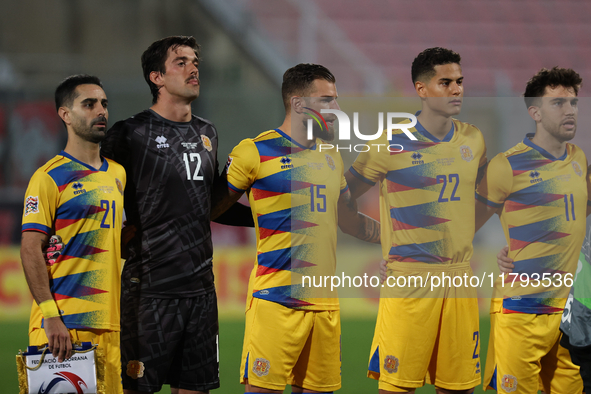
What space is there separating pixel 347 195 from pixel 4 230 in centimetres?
557

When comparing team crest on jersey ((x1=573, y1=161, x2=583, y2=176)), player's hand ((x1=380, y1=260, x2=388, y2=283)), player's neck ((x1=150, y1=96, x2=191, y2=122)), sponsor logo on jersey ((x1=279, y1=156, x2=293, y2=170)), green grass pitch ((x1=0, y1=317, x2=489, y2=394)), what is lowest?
green grass pitch ((x1=0, y1=317, x2=489, y2=394))

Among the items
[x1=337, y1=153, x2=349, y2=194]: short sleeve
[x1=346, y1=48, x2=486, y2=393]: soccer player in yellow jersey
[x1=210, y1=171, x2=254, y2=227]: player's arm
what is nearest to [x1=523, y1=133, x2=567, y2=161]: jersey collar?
[x1=346, y1=48, x2=486, y2=393]: soccer player in yellow jersey

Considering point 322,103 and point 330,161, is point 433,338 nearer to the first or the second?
point 330,161

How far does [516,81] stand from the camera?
40.3 feet

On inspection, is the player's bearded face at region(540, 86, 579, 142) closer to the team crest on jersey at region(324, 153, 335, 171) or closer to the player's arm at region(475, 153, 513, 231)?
the player's arm at region(475, 153, 513, 231)

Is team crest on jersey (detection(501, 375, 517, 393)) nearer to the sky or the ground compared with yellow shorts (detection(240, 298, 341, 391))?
nearer to the ground

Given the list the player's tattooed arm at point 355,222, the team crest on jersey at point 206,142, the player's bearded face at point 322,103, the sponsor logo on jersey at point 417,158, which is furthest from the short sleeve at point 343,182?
the team crest on jersey at point 206,142

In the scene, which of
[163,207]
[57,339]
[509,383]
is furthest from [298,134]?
[509,383]

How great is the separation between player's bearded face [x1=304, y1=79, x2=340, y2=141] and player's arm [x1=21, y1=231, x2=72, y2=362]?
1524 millimetres

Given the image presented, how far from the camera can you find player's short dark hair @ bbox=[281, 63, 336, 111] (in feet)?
11.6

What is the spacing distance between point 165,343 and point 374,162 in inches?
59.5

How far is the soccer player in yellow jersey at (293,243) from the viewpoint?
3381 mm

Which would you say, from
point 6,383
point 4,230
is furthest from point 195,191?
point 4,230

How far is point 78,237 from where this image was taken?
10.5 feet
